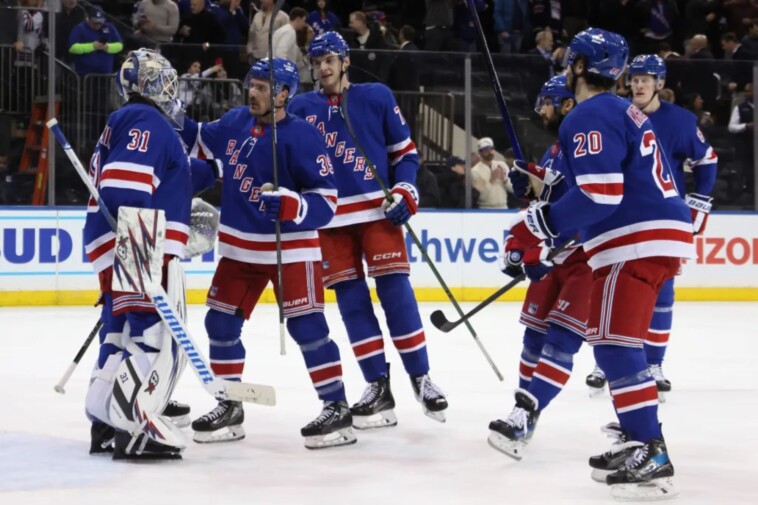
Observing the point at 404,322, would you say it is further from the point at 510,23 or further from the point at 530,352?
the point at 510,23

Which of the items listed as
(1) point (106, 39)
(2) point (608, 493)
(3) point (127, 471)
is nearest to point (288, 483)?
(3) point (127, 471)

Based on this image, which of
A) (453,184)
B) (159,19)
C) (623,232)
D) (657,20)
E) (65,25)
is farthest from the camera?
(657,20)

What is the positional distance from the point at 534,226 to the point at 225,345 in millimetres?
1393

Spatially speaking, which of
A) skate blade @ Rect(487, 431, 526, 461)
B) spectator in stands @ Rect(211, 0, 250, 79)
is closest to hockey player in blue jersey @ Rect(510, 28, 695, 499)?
skate blade @ Rect(487, 431, 526, 461)

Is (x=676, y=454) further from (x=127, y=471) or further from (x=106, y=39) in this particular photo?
(x=106, y=39)

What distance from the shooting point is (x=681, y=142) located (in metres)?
5.68

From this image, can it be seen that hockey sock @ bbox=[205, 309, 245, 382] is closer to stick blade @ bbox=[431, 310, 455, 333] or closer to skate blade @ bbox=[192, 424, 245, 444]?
skate blade @ bbox=[192, 424, 245, 444]

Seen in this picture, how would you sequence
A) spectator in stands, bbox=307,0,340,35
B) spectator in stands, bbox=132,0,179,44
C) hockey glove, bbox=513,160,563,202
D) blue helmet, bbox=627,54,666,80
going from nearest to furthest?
hockey glove, bbox=513,160,563,202 → blue helmet, bbox=627,54,666,80 → spectator in stands, bbox=132,0,179,44 → spectator in stands, bbox=307,0,340,35

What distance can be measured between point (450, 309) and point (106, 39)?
127 inches

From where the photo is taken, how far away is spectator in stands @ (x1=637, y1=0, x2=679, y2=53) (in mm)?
12766

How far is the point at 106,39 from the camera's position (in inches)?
374

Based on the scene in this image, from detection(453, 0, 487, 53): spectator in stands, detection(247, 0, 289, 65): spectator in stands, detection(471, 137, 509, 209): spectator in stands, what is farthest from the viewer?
detection(453, 0, 487, 53): spectator in stands

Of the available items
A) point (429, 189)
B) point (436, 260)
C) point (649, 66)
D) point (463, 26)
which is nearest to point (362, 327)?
point (649, 66)

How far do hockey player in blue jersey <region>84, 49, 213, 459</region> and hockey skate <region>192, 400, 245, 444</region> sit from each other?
365mm
